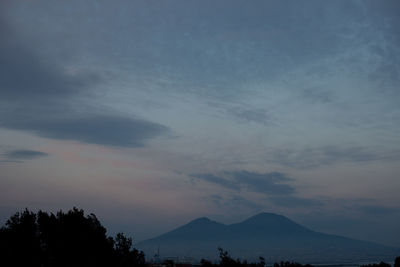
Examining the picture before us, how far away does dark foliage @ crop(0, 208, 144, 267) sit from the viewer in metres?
39.9

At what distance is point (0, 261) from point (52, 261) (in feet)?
14.8

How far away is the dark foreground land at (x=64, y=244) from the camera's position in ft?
131

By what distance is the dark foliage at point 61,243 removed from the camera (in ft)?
131

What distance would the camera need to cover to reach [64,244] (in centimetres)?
4059

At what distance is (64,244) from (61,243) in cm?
39

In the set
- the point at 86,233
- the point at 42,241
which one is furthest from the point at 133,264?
the point at 42,241

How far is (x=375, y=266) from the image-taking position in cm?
6619

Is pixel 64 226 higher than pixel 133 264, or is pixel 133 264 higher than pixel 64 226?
pixel 64 226

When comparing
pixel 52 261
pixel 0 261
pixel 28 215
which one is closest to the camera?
pixel 0 261

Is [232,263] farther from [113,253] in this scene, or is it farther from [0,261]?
[0,261]

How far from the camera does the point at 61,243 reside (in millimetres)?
40781

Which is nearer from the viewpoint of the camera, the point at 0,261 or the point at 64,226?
the point at 0,261

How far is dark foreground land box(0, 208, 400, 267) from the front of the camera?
3991 centimetres

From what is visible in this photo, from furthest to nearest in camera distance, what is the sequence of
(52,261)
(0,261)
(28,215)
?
1. (28,215)
2. (52,261)
3. (0,261)
